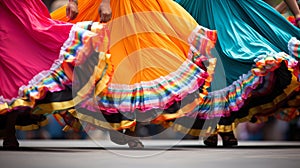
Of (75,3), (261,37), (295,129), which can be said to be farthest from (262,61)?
(295,129)

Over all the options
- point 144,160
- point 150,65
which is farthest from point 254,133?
point 144,160

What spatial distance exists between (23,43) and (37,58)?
17 cm

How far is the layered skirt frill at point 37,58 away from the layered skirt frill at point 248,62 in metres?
1.28

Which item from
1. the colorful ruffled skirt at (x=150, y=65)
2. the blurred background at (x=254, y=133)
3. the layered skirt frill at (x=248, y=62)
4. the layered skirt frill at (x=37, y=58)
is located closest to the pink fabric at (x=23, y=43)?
the layered skirt frill at (x=37, y=58)

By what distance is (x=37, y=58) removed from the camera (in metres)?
6.19

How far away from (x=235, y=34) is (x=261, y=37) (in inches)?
9.3

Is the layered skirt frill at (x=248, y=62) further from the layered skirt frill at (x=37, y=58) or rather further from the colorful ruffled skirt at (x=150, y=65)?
the layered skirt frill at (x=37, y=58)

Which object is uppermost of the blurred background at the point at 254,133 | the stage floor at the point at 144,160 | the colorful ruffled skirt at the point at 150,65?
the colorful ruffled skirt at the point at 150,65

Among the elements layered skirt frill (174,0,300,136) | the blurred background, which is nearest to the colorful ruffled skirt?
layered skirt frill (174,0,300,136)

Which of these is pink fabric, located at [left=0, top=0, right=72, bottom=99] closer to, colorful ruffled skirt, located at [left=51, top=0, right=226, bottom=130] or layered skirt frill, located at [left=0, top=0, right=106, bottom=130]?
layered skirt frill, located at [left=0, top=0, right=106, bottom=130]

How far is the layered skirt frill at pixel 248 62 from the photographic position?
6.91m

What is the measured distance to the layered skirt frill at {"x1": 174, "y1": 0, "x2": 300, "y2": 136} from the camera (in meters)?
6.91

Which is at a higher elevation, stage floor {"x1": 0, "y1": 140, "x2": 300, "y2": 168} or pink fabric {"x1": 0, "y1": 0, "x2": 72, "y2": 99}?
pink fabric {"x1": 0, "y1": 0, "x2": 72, "y2": 99}

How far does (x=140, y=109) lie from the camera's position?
20.7 ft
